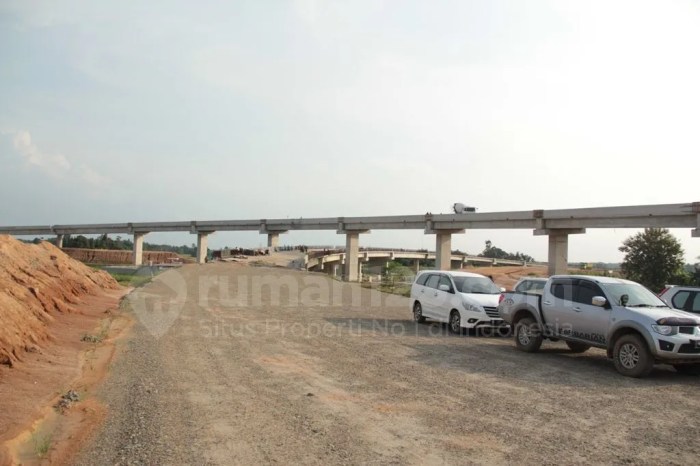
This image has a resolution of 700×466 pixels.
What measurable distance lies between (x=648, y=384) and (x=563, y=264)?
32367 millimetres

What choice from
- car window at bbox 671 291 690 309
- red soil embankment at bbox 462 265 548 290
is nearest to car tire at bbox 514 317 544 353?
car window at bbox 671 291 690 309

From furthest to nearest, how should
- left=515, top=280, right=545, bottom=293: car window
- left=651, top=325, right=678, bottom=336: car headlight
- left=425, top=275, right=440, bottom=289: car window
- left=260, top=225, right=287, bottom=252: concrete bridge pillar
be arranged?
left=260, top=225, right=287, bottom=252: concrete bridge pillar
left=425, top=275, right=440, bottom=289: car window
left=515, top=280, right=545, bottom=293: car window
left=651, top=325, right=678, bottom=336: car headlight

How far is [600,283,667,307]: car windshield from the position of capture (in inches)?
433

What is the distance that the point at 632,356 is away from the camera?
1026 cm

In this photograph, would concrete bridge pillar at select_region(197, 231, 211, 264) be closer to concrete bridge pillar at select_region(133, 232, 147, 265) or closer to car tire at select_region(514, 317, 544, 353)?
concrete bridge pillar at select_region(133, 232, 147, 265)

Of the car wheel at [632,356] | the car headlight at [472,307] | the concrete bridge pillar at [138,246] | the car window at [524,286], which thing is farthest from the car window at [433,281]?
the concrete bridge pillar at [138,246]

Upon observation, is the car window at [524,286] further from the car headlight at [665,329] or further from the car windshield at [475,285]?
the car headlight at [665,329]

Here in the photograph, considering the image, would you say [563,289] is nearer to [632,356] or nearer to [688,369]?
[632,356]

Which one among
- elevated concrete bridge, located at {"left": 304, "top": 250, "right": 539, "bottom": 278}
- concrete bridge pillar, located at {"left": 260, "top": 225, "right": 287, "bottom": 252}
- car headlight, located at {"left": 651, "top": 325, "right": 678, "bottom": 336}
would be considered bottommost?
car headlight, located at {"left": 651, "top": 325, "right": 678, "bottom": 336}

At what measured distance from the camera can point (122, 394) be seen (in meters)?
8.33

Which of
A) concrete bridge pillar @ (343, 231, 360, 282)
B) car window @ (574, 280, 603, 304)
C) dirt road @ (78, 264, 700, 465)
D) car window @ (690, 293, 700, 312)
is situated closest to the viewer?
dirt road @ (78, 264, 700, 465)

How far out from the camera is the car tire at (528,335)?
41.6ft

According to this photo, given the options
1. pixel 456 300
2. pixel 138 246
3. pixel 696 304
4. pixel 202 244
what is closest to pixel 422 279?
pixel 456 300

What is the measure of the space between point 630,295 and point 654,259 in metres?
39.6
